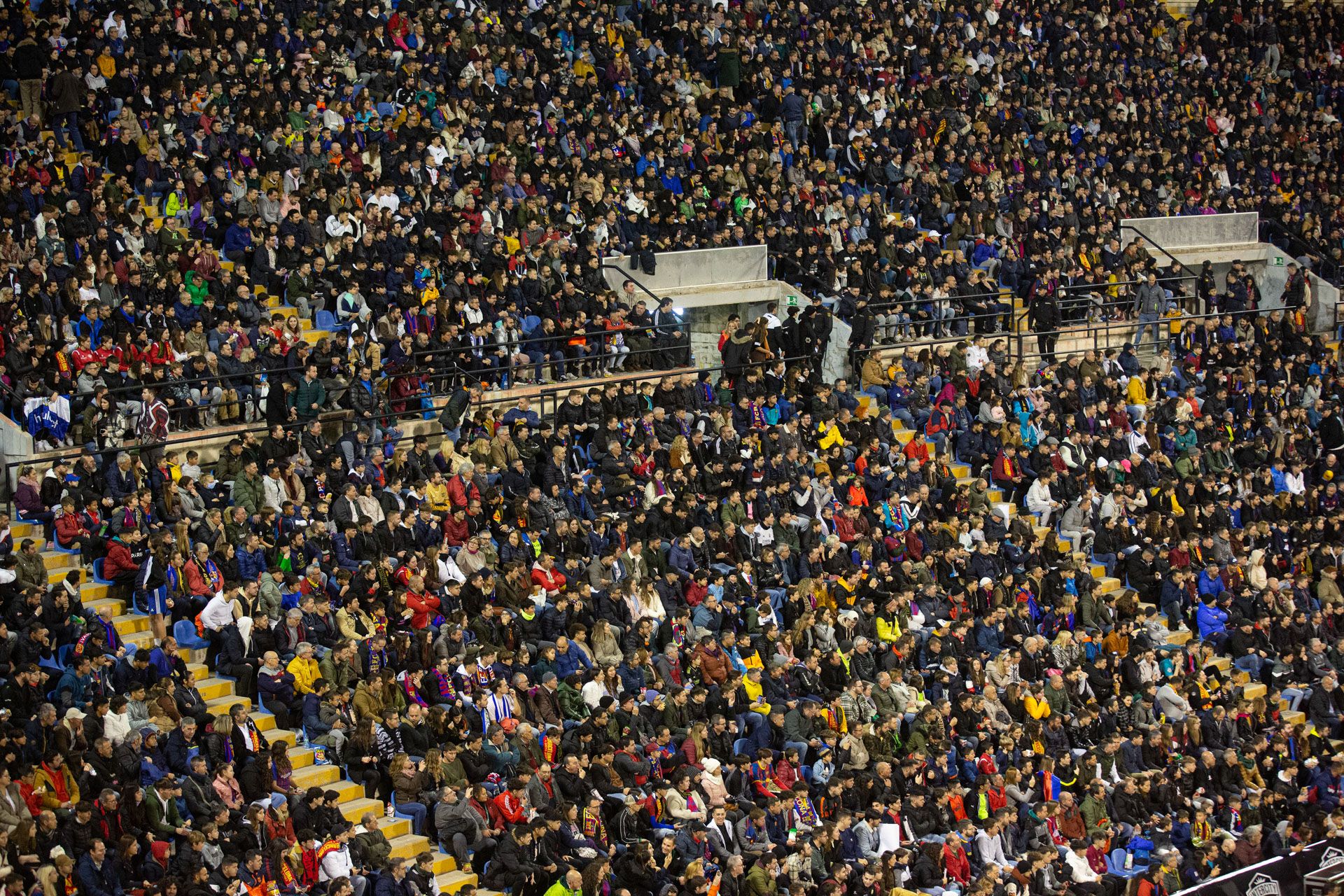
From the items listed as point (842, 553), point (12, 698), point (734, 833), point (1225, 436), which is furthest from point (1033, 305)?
point (12, 698)

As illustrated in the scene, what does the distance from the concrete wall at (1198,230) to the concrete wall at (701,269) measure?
812 cm

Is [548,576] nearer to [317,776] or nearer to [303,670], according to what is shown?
[303,670]

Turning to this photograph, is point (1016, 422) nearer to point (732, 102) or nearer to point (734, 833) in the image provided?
point (732, 102)

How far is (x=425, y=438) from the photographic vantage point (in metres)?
23.8

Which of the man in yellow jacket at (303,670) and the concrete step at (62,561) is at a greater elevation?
the concrete step at (62,561)

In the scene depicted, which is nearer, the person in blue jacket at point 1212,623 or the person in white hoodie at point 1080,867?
the person in white hoodie at point 1080,867

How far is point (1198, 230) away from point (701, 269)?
431 inches

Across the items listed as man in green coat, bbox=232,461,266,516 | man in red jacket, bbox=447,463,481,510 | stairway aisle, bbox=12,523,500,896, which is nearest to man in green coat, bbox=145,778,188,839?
stairway aisle, bbox=12,523,500,896

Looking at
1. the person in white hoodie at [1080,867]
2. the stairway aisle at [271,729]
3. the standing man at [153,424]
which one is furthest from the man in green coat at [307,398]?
the person in white hoodie at [1080,867]

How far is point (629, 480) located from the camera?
77.6 feet

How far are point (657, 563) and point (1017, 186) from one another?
45.9ft

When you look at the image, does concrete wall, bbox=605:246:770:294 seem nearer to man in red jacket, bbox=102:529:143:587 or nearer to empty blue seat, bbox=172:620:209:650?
man in red jacket, bbox=102:529:143:587

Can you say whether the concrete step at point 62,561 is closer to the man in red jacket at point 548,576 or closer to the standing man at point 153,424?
the standing man at point 153,424

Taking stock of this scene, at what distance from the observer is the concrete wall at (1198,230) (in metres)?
35.2
